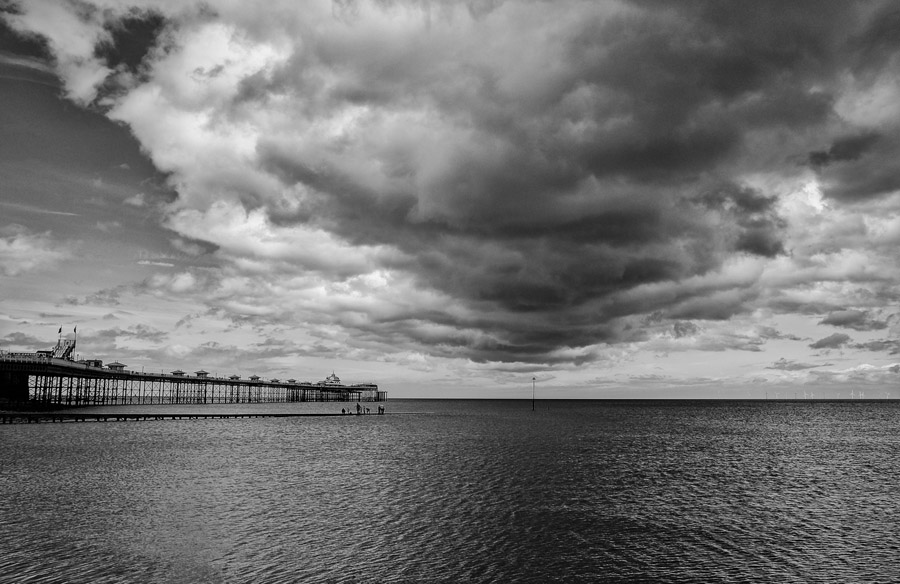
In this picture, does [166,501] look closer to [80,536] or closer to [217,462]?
[80,536]

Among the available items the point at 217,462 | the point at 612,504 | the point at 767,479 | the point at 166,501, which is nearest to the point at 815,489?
the point at 767,479

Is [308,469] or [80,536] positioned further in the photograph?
[308,469]

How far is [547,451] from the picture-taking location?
84438mm

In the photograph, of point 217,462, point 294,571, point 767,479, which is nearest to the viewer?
point 294,571

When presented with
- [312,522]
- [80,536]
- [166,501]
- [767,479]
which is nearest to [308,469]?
[166,501]

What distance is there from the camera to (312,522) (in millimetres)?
39250

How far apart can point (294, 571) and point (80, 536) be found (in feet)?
47.1

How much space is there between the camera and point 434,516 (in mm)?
41531

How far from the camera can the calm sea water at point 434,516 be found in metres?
30.2

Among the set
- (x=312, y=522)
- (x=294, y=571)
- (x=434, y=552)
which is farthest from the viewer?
(x=312, y=522)

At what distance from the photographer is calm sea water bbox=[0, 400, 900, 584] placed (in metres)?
30.2

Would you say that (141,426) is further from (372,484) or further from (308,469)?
(372,484)

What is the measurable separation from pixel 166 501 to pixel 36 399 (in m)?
147

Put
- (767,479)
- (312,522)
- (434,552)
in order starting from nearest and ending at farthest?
(434,552)
(312,522)
(767,479)
